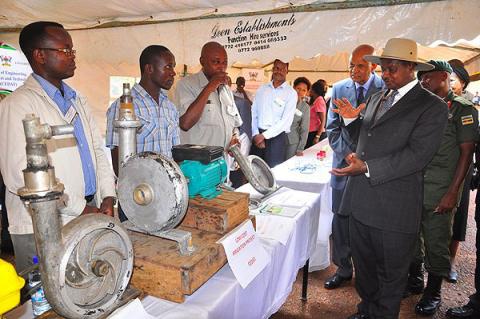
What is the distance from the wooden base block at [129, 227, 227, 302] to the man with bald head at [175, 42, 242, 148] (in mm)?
1297

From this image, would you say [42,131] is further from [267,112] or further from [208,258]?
[267,112]

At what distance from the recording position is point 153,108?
6.79ft

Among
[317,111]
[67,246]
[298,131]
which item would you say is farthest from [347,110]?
[317,111]

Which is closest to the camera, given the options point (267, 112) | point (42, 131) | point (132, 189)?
point (42, 131)

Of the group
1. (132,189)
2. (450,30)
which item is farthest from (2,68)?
(450,30)

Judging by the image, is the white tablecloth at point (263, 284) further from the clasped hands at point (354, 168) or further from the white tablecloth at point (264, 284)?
the clasped hands at point (354, 168)

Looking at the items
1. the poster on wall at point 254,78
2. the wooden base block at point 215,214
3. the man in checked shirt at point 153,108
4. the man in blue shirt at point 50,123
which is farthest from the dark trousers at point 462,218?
the poster on wall at point 254,78

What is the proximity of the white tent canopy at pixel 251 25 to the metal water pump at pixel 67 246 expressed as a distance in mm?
2848

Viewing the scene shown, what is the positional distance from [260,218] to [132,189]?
0.95 m

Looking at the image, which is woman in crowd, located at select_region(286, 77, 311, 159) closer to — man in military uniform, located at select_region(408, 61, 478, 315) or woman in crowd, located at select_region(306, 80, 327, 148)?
woman in crowd, located at select_region(306, 80, 327, 148)

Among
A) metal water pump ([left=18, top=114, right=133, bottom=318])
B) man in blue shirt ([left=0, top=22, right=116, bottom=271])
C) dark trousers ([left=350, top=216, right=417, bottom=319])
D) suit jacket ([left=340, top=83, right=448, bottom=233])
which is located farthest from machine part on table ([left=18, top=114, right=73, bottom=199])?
dark trousers ([left=350, top=216, right=417, bottom=319])

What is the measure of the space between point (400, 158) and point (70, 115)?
190cm

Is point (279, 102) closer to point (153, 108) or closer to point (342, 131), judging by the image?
point (342, 131)

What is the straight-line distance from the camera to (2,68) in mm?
4219
